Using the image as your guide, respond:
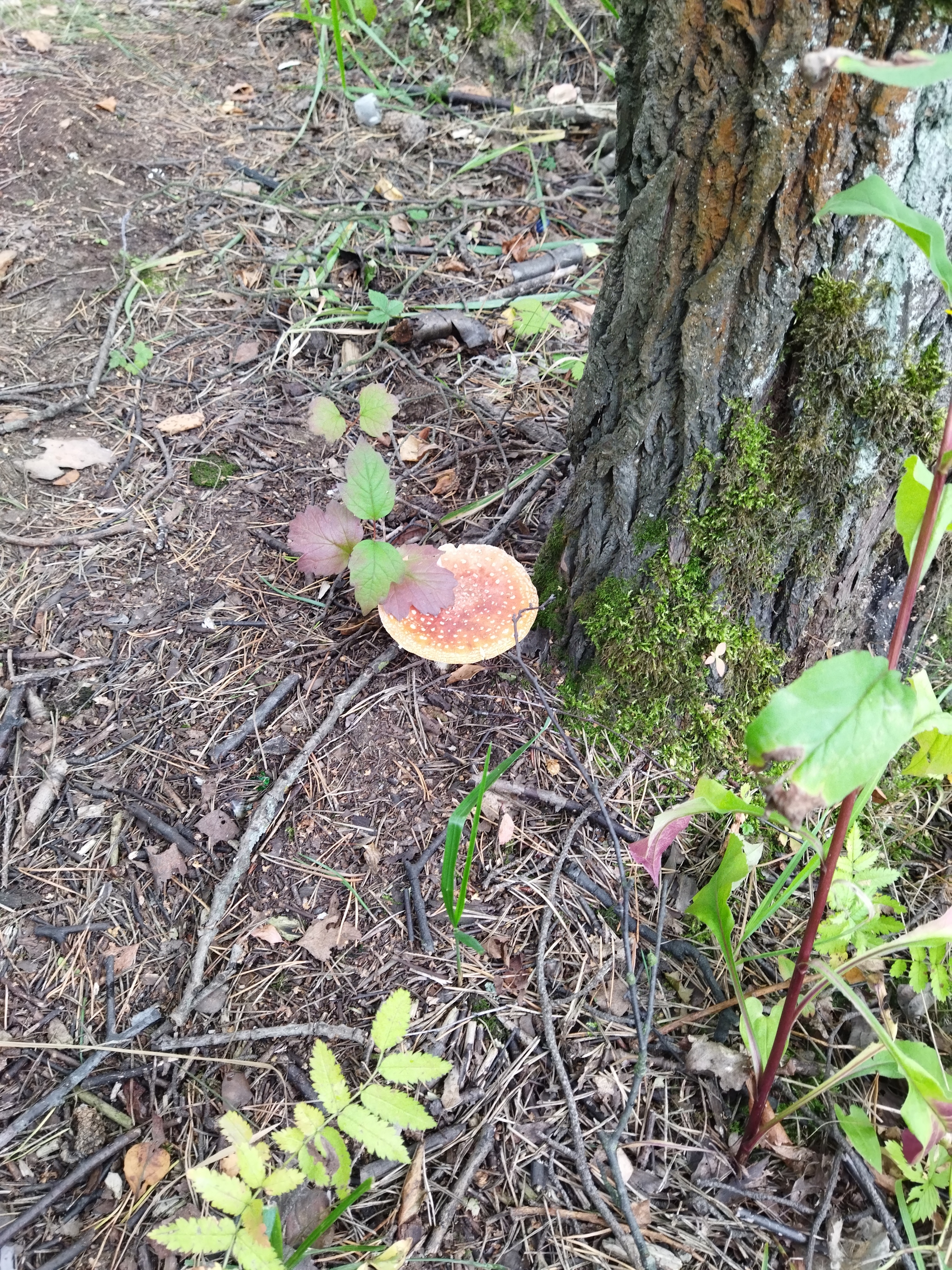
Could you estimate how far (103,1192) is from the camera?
1.47 meters

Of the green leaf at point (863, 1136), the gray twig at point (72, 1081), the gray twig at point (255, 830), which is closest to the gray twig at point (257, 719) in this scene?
the gray twig at point (255, 830)

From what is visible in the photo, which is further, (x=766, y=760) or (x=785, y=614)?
(x=785, y=614)

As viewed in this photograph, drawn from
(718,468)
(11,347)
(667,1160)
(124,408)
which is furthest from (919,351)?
(11,347)

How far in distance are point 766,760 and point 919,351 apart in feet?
3.70

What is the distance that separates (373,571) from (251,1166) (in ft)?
4.10

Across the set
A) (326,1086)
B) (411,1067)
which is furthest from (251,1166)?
(411,1067)

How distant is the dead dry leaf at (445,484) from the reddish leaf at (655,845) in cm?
145

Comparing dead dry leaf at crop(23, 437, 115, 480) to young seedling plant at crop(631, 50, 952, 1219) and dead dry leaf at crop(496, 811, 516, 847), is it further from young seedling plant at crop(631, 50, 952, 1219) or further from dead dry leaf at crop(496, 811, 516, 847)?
young seedling plant at crop(631, 50, 952, 1219)

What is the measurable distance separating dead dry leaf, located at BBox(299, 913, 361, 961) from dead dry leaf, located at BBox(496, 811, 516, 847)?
0.38 meters

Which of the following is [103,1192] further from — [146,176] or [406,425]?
[146,176]

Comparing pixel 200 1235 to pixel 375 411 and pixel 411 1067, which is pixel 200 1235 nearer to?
pixel 411 1067

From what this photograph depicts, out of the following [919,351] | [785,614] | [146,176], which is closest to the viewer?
[919,351]

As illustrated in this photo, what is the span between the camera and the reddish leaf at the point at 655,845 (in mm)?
1466

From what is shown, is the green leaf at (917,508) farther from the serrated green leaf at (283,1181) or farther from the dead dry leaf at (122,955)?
the dead dry leaf at (122,955)
